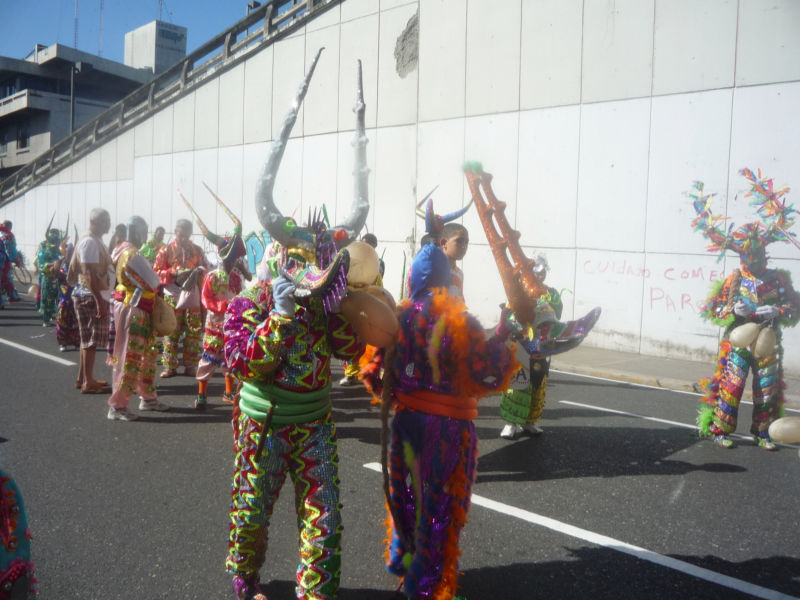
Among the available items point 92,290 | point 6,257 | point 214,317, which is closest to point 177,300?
point 92,290

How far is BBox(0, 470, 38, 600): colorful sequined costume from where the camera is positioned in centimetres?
210

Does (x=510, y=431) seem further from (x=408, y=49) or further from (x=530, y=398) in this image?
(x=408, y=49)

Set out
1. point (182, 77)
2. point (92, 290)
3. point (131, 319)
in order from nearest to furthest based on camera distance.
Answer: point (131, 319)
point (92, 290)
point (182, 77)

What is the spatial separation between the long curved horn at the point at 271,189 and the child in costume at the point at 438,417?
667mm

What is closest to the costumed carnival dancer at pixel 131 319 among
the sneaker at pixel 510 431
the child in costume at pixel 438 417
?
the sneaker at pixel 510 431

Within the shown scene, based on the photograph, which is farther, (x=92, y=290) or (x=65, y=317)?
(x=65, y=317)

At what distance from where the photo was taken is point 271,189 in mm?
2973

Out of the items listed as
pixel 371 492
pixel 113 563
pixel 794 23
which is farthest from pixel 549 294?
pixel 794 23

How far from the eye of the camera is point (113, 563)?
3654 mm

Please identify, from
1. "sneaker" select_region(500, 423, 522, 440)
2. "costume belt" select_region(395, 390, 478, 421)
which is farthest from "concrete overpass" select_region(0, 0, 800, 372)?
"costume belt" select_region(395, 390, 478, 421)

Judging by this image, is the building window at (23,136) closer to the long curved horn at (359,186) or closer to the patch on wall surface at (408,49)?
the patch on wall surface at (408,49)

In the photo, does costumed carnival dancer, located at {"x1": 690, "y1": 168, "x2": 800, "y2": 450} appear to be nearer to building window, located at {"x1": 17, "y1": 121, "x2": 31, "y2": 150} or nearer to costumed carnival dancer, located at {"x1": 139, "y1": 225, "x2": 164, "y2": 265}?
costumed carnival dancer, located at {"x1": 139, "y1": 225, "x2": 164, "y2": 265}

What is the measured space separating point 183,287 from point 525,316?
18.6 feet

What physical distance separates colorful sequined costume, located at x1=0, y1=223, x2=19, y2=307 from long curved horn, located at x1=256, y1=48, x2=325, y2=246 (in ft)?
45.7
